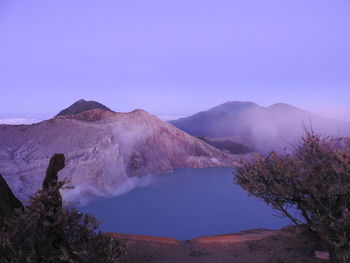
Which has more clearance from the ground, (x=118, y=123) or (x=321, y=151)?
(x=118, y=123)

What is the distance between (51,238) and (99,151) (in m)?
11.6

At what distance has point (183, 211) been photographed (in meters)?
11.6

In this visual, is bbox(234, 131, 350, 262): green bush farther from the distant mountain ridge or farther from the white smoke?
the distant mountain ridge

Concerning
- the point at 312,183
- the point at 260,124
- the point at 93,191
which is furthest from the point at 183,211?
the point at 260,124

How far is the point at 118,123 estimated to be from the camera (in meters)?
18.8

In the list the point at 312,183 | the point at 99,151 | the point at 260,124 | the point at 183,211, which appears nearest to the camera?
the point at 312,183

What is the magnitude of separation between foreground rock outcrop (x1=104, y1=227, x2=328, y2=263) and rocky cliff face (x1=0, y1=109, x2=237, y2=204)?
7.21 meters

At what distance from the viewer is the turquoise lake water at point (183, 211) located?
10.3 m

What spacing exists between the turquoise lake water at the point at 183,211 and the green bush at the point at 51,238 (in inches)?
230

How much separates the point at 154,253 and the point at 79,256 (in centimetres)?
287

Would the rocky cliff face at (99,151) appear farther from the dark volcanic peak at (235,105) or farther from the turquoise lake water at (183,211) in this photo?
the dark volcanic peak at (235,105)

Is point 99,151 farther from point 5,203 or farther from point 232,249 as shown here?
point 5,203

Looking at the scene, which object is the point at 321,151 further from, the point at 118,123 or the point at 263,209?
the point at 118,123

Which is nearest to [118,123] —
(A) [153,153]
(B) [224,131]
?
(A) [153,153]
